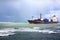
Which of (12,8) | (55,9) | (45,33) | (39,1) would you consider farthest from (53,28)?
(12,8)

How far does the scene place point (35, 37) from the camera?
261 centimetres

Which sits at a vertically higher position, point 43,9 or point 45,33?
point 43,9

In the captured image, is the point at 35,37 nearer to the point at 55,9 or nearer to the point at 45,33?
the point at 45,33

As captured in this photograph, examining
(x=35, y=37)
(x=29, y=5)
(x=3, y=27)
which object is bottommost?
(x=35, y=37)

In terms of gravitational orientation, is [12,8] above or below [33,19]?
above

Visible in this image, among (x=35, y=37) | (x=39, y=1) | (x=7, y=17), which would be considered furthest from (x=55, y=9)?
(x=7, y=17)

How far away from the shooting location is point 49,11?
8.75ft

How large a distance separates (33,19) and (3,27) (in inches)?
21.6

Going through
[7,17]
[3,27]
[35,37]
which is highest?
[7,17]

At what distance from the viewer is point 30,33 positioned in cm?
263

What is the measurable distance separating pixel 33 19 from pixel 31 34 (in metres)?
0.27

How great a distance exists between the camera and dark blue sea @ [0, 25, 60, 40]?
2596 millimetres

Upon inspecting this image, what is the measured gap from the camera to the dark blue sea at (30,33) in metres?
2.60

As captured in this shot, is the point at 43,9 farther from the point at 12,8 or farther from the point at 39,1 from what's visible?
the point at 12,8
